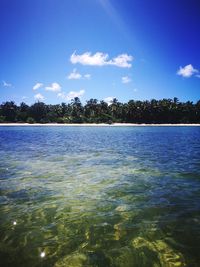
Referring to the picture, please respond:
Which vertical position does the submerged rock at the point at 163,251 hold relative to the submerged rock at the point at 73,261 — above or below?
above

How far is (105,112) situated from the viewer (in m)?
157

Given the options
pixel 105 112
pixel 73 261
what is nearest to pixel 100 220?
pixel 73 261

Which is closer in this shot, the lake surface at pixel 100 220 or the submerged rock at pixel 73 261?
the submerged rock at pixel 73 261

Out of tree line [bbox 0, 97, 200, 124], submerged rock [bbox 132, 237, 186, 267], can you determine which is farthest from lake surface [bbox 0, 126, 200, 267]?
tree line [bbox 0, 97, 200, 124]

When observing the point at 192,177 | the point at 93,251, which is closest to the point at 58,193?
the point at 93,251

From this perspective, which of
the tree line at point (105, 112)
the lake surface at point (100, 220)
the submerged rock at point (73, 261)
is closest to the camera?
the submerged rock at point (73, 261)

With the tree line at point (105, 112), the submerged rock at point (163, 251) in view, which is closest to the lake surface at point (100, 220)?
the submerged rock at point (163, 251)

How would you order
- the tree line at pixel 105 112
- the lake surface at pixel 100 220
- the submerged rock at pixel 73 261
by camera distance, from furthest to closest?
the tree line at pixel 105 112 < the lake surface at pixel 100 220 < the submerged rock at pixel 73 261

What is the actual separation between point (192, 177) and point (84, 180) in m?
5.96

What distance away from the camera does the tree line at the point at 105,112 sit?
145 metres

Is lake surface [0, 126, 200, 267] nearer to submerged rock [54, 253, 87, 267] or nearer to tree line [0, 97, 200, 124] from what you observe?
submerged rock [54, 253, 87, 267]

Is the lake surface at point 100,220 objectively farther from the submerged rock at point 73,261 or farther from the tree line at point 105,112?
the tree line at point 105,112

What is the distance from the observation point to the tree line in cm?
14475

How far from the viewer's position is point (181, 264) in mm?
5965
